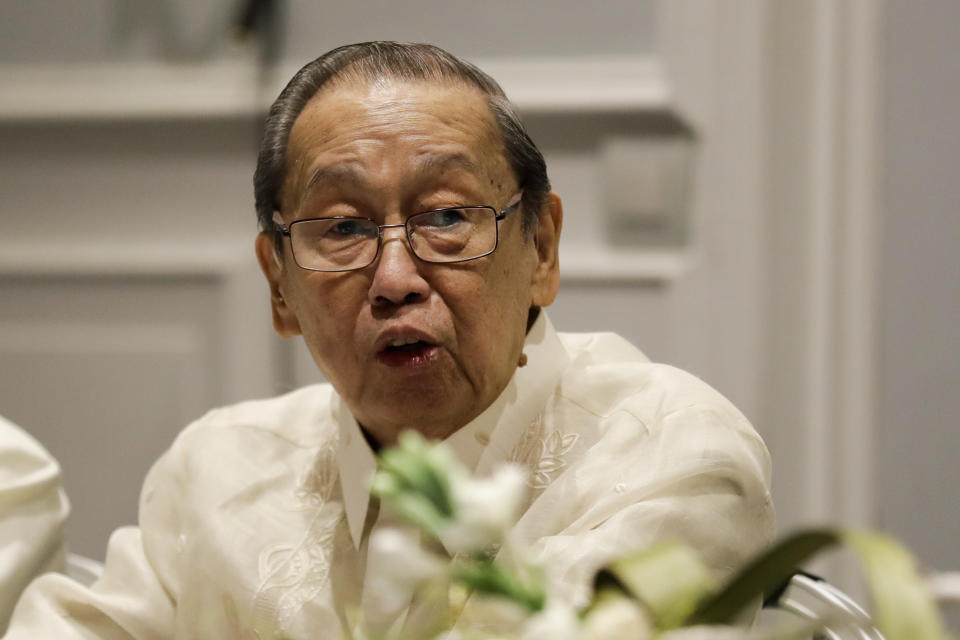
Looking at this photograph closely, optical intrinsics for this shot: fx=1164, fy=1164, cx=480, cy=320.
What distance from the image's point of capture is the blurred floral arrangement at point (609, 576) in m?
0.35

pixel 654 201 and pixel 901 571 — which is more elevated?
pixel 901 571

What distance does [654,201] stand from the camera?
2172 millimetres

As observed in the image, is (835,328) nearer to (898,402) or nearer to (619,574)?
(898,402)

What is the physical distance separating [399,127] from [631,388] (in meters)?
0.33

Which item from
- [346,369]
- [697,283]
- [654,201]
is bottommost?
[697,283]

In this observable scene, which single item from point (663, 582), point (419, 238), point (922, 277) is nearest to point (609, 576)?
point (663, 582)

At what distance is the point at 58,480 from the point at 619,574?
1.01 meters

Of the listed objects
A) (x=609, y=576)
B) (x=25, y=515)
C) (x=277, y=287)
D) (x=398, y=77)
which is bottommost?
(x=25, y=515)

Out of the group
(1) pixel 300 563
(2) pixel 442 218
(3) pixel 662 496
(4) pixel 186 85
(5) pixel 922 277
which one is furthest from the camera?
(4) pixel 186 85

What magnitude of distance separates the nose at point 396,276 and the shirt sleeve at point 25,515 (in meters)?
0.48

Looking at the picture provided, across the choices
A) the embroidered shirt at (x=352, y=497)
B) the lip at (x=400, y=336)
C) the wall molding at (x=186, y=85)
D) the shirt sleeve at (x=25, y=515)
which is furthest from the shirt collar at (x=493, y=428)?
the wall molding at (x=186, y=85)

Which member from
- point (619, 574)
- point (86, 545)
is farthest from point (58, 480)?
point (86, 545)

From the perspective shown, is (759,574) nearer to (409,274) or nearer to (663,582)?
(663,582)

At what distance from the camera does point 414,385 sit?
3.36ft
